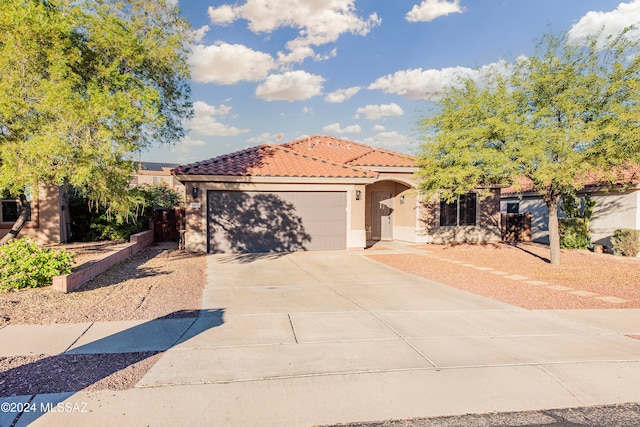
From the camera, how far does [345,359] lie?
16.1 ft

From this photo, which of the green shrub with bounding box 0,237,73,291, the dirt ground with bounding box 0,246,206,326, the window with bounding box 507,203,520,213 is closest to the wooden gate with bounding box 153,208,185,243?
the dirt ground with bounding box 0,246,206,326

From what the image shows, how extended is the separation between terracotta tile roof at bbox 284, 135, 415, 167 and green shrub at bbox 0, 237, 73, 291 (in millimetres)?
12277

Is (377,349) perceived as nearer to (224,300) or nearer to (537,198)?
(224,300)

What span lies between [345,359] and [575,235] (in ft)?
53.3

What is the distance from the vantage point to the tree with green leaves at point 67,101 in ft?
25.4

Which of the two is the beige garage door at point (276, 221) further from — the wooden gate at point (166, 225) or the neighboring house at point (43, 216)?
the wooden gate at point (166, 225)

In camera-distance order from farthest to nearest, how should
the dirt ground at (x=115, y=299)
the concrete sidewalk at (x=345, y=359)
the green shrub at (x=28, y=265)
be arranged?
the green shrub at (x=28, y=265) < the dirt ground at (x=115, y=299) < the concrete sidewalk at (x=345, y=359)

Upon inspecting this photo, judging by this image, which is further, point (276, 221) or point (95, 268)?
point (276, 221)

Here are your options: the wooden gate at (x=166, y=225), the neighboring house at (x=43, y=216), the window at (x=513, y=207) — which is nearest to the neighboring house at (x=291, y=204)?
the wooden gate at (x=166, y=225)

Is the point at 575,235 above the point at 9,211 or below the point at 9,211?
below

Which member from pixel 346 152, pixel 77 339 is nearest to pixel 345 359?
pixel 77 339

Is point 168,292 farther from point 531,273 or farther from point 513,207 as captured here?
point 513,207

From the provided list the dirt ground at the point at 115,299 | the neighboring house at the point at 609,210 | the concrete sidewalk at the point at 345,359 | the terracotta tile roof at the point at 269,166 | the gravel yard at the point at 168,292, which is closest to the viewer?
the concrete sidewalk at the point at 345,359

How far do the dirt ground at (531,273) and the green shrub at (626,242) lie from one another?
0.70 m
